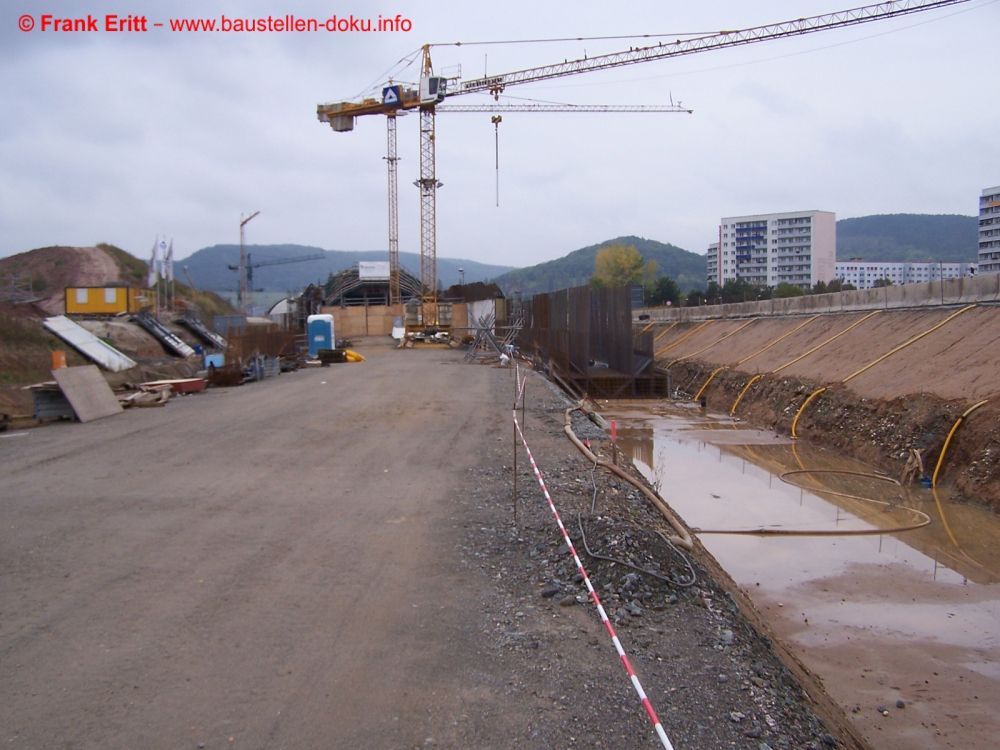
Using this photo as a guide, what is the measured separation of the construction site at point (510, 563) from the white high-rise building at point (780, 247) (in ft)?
367

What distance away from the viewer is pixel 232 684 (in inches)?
168

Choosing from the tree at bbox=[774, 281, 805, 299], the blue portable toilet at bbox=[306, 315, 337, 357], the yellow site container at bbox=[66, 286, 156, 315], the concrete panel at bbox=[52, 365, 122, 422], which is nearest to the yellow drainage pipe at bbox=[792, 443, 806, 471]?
the concrete panel at bbox=[52, 365, 122, 422]

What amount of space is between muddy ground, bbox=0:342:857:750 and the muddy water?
0.87 meters

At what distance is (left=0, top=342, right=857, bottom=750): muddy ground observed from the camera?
3.92 metres

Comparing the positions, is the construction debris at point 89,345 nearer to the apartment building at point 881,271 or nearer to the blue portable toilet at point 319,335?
the blue portable toilet at point 319,335

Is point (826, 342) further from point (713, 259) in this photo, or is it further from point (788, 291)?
point (713, 259)

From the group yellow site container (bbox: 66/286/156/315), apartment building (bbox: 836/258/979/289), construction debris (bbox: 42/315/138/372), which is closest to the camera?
construction debris (bbox: 42/315/138/372)

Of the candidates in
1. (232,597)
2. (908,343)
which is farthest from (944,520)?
(232,597)

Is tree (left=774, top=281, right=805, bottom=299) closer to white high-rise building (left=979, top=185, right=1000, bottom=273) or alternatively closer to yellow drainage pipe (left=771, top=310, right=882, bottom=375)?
yellow drainage pipe (left=771, top=310, right=882, bottom=375)

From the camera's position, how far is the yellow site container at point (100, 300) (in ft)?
106

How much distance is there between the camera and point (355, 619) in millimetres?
5199

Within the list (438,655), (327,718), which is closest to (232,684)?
(327,718)

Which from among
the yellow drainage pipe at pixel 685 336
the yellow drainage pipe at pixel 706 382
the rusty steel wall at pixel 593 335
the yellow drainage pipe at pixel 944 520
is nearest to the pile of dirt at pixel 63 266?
the rusty steel wall at pixel 593 335

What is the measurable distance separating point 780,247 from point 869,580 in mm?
132056
